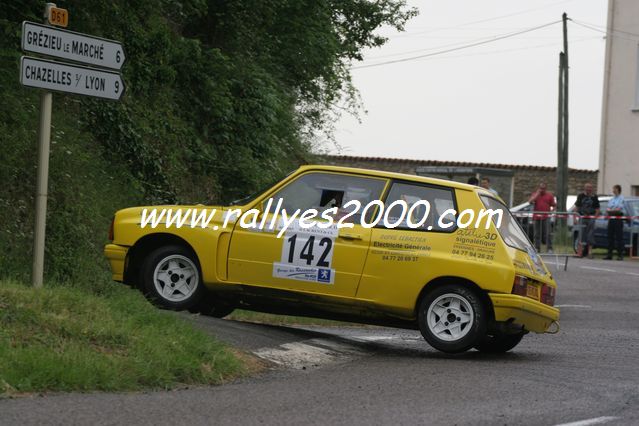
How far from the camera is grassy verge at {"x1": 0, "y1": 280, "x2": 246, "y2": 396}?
898 cm

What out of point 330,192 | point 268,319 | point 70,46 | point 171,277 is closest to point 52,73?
point 70,46

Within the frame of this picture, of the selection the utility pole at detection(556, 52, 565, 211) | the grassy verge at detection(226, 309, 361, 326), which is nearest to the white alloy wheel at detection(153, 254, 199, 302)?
the grassy verge at detection(226, 309, 361, 326)

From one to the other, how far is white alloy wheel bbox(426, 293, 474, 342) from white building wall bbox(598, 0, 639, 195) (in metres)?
34.5

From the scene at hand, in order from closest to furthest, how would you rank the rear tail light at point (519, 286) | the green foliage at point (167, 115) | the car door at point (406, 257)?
the rear tail light at point (519, 286) < the car door at point (406, 257) < the green foliage at point (167, 115)

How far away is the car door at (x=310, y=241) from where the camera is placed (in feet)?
41.8

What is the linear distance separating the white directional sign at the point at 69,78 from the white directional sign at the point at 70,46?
0.08 meters

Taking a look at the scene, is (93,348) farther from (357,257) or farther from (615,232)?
(615,232)

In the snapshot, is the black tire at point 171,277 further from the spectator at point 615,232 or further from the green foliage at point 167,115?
the spectator at point 615,232

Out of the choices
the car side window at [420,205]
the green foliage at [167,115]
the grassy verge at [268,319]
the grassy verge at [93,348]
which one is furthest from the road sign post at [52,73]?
the grassy verge at [268,319]

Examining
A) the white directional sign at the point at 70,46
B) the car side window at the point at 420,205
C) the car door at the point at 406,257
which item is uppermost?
the white directional sign at the point at 70,46

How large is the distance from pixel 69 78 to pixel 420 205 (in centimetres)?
352

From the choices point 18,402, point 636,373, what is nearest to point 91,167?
point 636,373

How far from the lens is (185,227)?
13375mm

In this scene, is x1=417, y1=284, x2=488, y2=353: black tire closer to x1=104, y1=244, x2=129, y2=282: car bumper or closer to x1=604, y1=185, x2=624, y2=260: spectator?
x1=104, y1=244, x2=129, y2=282: car bumper
